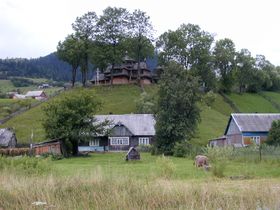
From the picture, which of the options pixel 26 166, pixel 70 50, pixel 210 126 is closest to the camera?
pixel 26 166

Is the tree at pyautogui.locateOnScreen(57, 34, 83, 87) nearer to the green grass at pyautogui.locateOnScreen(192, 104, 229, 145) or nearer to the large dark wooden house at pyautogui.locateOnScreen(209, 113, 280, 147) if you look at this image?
the green grass at pyautogui.locateOnScreen(192, 104, 229, 145)

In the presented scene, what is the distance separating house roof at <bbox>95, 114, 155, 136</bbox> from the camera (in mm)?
61188

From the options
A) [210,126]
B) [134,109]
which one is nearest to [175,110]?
[210,126]

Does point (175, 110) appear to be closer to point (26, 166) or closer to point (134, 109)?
point (134, 109)

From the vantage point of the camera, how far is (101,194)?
39.9 ft

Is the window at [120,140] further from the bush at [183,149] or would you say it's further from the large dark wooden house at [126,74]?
the large dark wooden house at [126,74]

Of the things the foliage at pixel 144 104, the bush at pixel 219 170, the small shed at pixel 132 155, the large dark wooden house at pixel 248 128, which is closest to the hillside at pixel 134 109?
the foliage at pixel 144 104

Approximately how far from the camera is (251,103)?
90.6m

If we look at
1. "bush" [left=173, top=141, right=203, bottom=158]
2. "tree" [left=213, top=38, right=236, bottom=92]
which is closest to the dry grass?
"bush" [left=173, top=141, right=203, bottom=158]

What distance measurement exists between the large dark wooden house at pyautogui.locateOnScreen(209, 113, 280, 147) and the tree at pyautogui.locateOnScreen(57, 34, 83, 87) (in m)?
34.5

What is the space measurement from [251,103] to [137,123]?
36691mm

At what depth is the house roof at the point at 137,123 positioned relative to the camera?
61188mm

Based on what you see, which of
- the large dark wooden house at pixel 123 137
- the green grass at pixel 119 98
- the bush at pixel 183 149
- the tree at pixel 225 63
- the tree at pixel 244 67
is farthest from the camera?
the tree at pixel 244 67

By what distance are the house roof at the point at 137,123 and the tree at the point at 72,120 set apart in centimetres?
1032
